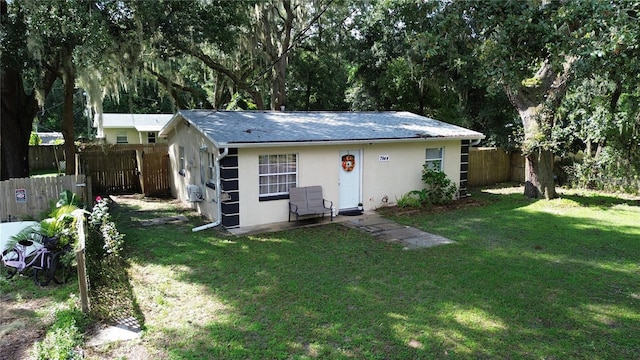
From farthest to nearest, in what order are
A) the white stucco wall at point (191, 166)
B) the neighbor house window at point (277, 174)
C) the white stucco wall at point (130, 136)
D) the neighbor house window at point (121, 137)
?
→ the neighbor house window at point (121, 137)
the white stucco wall at point (130, 136)
the white stucco wall at point (191, 166)
the neighbor house window at point (277, 174)

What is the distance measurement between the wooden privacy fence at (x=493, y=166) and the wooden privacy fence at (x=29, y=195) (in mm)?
13481

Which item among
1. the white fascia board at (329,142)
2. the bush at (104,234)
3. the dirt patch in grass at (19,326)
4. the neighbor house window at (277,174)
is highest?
the white fascia board at (329,142)

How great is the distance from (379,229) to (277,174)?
2718 mm

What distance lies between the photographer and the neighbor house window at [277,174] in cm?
961

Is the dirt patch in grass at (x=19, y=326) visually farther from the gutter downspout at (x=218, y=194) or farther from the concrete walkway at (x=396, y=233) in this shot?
the concrete walkway at (x=396, y=233)

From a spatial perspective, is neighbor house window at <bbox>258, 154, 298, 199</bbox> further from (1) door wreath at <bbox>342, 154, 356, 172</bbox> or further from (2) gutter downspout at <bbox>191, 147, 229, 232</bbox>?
(1) door wreath at <bbox>342, 154, 356, 172</bbox>

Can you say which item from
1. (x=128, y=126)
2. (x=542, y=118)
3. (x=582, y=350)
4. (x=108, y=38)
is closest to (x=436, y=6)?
(x=542, y=118)

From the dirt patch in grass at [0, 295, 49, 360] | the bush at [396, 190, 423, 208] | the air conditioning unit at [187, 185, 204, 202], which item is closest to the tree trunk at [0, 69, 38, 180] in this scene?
the air conditioning unit at [187, 185, 204, 202]

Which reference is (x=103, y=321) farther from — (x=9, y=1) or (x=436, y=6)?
(x=436, y=6)

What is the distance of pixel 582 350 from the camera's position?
423cm

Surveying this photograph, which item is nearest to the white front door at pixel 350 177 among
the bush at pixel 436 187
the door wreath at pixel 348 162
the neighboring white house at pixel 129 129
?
the door wreath at pixel 348 162

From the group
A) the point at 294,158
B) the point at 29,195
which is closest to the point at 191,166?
the point at 294,158

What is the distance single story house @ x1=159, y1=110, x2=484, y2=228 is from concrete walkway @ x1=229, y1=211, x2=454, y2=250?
0.46m

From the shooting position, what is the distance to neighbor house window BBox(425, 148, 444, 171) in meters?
12.2
